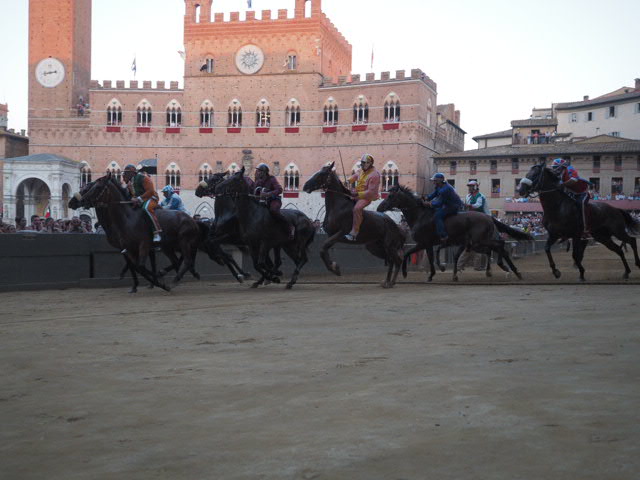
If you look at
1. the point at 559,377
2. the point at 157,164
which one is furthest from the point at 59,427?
the point at 157,164

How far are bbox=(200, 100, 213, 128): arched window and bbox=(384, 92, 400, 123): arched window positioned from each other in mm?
15392

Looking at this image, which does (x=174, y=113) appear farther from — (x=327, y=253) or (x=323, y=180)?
(x=327, y=253)

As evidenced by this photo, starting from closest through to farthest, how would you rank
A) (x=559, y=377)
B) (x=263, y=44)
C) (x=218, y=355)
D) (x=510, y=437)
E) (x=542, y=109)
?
(x=510, y=437)
(x=559, y=377)
(x=218, y=355)
(x=263, y=44)
(x=542, y=109)

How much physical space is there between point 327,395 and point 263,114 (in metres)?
60.6

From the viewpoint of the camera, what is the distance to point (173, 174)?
64875mm

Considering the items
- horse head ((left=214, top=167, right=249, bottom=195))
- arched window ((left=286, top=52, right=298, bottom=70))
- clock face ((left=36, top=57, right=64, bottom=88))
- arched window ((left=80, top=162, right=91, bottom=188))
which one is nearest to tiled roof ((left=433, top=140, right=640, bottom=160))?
arched window ((left=286, top=52, right=298, bottom=70))

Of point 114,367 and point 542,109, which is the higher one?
point 542,109

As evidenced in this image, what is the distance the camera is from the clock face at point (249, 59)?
6438 cm

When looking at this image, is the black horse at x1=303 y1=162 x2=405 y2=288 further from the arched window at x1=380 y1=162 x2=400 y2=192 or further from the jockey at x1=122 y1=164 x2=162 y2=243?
the arched window at x1=380 y1=162 x2=400 y2=192

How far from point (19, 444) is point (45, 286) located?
12.3 metres

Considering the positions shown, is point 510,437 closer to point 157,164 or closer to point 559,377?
point 559,377

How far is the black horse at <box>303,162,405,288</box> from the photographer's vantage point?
14.8 metres

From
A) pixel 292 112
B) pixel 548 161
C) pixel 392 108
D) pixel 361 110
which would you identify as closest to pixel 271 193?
pixel 392 108

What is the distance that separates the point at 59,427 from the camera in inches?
169
